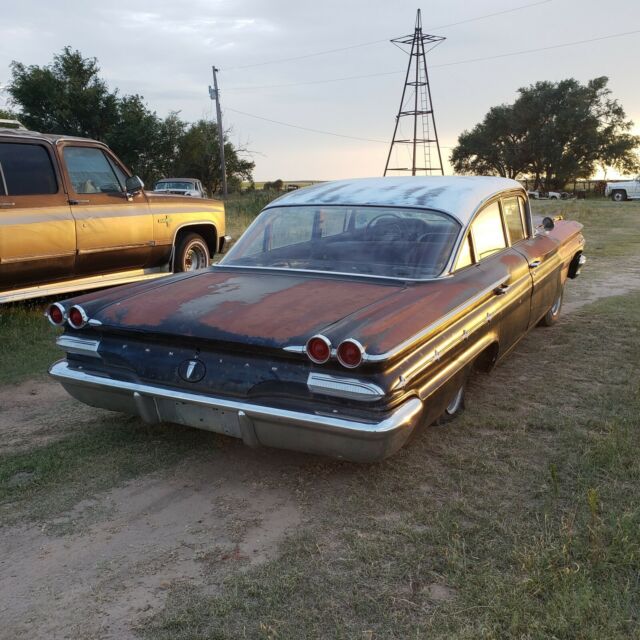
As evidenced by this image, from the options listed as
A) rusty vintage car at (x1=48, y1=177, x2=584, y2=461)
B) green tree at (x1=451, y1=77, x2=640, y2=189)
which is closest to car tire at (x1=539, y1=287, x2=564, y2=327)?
rusty vintage car at (x1=48, y1=177, x2=584, y2=461)

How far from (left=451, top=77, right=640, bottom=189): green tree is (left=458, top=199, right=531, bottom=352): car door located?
48776 millimetres

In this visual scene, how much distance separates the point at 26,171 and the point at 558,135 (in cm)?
4948

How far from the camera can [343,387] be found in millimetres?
2936

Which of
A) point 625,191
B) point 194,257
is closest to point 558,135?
point 625,191

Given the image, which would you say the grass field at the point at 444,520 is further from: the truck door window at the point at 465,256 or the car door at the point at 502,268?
the truck door window at the point at 465,256

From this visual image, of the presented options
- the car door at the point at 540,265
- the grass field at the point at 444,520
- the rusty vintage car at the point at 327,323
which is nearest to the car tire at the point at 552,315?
the car door at the point at 540,265

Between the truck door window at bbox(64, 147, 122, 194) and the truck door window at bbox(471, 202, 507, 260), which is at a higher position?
the truck door window at bbox(64, 147, 122, 194)

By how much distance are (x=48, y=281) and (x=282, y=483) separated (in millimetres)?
4345

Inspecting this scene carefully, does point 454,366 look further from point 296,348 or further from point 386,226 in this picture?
point 386,226

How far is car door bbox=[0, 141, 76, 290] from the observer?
621 centimetres

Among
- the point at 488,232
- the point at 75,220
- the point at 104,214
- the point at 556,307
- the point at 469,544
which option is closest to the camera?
the point at 469,544

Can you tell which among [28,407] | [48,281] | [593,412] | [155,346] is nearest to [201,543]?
[155,346]

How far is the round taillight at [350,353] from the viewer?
2.87m

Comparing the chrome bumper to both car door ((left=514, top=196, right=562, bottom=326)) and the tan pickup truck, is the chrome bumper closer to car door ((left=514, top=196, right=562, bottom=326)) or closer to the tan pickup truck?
car door ((left=514, top=196, right=562, bottom=326))
